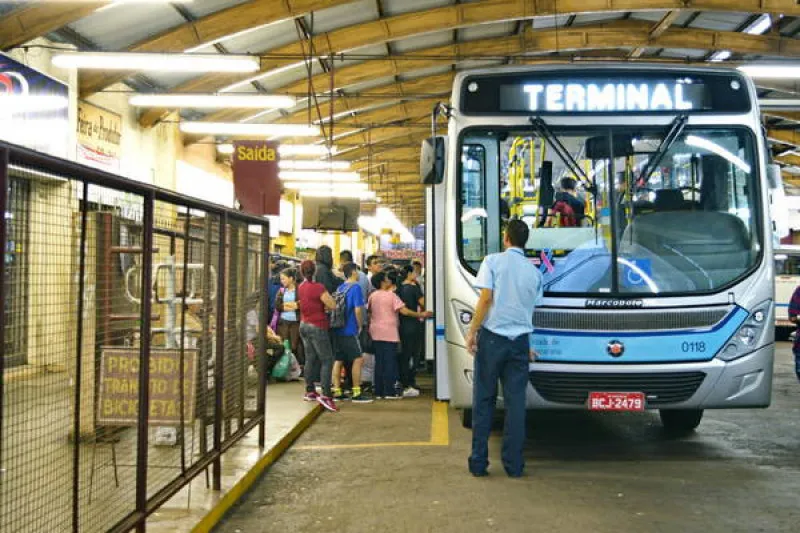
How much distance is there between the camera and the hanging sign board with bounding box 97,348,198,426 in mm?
5969

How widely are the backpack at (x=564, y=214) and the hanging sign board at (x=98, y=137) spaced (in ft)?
37.0

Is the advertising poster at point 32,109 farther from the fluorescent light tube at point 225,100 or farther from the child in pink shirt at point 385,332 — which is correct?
the child in pink shirt at point 385,332

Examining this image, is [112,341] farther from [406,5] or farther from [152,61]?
[406,5]

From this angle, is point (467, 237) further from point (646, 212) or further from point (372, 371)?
point (372, 371)

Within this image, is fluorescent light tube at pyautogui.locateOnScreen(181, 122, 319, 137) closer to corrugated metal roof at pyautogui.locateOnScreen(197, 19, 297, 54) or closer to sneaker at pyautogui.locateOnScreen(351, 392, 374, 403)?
corrugated metal roof at pyautogui.locateOnScreen(197, 19, 297, 54)

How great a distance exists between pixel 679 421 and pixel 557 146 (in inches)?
138

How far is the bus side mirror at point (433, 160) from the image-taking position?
325 inches

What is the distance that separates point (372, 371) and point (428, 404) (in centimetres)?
165

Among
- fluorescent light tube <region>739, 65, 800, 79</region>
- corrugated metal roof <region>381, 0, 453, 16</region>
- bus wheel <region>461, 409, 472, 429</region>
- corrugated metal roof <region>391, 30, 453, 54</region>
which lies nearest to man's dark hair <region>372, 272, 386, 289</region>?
bus wheel <region>461, 409, 472, 429</region>

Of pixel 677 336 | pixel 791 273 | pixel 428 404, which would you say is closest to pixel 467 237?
pixel 677 336

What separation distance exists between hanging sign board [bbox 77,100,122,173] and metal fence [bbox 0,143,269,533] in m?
9.76

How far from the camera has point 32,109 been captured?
1462 centimetres

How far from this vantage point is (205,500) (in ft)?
20.6

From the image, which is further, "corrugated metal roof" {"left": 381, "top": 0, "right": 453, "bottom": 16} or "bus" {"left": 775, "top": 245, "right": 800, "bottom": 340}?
"bus" {"left": 775, "top": 245, "right": 800, "bottom": 340}
